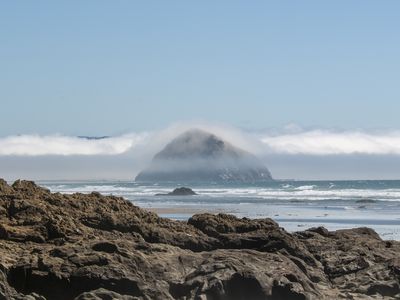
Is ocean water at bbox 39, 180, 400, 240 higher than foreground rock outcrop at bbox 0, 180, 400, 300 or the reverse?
higher

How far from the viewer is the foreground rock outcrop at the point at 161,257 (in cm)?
1241

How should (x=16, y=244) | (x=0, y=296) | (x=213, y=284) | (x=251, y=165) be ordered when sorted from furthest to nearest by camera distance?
1. (x=251, y=165)
2. (x=16, y=244)
3. (x=213, y=284)
4. (x=0, y=296)

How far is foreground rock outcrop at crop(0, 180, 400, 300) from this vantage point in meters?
12.4

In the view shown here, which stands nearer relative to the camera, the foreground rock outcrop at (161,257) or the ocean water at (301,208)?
the foreground rock outcrop at (161,257)

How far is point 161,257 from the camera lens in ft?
44.2

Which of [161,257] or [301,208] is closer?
[161,257]

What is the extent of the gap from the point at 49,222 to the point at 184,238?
7.24ft

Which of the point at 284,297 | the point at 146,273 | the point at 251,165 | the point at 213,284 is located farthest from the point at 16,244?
the point at 251,165

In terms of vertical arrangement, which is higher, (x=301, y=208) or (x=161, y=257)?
(x=301, y=208)

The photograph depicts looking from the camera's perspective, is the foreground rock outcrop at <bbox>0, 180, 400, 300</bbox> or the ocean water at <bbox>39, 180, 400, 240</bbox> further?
the ocean water at <bbox>39, 180, 400, 240</bbox>

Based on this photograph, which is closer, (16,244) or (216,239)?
(16,244)

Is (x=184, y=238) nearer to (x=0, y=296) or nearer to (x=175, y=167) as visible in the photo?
(x=0, y=296)

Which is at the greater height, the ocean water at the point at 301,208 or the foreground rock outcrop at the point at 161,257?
the ocean water at the point at 301,208

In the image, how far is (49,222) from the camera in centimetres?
1434
